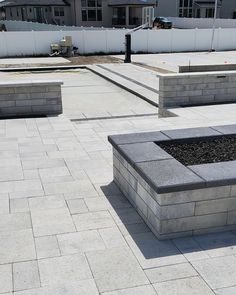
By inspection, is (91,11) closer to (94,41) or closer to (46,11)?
(46,11)

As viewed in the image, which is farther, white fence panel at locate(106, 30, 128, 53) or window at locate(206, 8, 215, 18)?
window at locate(206, 8, 215, 18)

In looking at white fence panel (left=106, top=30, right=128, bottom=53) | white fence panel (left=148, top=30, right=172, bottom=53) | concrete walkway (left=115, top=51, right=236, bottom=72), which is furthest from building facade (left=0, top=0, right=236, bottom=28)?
concrete walkway (left=115, top=51, right=236, bottom=72)

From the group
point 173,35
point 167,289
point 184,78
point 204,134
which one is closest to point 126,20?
point 173,35

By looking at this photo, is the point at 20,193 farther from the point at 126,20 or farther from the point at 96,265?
the point at 126,20

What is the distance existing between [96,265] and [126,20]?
50880mm

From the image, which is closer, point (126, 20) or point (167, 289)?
point (167, 289)

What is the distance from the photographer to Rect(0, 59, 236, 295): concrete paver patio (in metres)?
3.87

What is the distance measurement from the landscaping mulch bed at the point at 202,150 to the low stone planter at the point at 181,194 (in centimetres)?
39

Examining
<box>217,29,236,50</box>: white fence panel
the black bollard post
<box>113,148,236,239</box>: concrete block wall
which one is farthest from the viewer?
<box>217,29,236,50</box>: white fence panel

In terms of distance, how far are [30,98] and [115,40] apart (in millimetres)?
20299

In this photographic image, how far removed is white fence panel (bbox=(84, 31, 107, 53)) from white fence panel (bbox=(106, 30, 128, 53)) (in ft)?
1.13

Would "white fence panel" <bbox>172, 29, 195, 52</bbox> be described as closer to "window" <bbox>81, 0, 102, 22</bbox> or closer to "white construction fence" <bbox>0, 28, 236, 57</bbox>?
"white construction fence" <bbox>0, 28, 236, 57</bbox>

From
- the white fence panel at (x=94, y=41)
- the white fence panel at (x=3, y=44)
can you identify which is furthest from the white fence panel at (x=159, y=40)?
the white fence panel at (x=3, y=44)

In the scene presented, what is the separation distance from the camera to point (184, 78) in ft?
36.6
